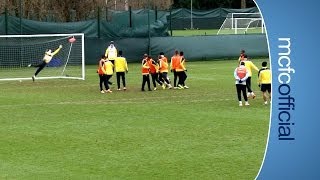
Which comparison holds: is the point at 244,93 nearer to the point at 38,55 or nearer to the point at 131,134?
the point at 131,134

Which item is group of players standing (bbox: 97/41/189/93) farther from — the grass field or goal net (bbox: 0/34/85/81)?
goal net (bbox: 0/34/85/81)

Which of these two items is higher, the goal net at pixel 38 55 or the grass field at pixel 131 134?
the goal net at pixel 38 55

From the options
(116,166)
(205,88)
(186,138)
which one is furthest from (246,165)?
(205,88)

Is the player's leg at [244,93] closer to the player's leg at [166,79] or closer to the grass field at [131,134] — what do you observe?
the grass field at [131,134]

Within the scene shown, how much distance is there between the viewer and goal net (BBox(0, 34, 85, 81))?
38.2 metres

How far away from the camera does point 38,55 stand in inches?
1559

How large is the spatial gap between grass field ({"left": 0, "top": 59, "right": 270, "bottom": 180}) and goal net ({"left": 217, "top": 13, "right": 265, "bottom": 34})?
24.5 meters

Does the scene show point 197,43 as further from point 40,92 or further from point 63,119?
point 63,119

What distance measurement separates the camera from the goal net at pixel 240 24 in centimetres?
5312

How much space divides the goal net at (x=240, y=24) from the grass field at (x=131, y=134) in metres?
24.5

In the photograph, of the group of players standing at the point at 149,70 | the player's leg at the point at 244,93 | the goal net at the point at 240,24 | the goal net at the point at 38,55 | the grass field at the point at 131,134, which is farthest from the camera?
the goal net at the point at 240,24

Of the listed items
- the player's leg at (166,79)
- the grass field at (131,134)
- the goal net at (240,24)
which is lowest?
the grass field at (131,134)

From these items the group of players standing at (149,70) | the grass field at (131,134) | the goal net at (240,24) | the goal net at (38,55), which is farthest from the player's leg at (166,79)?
the goal net at (240,24)

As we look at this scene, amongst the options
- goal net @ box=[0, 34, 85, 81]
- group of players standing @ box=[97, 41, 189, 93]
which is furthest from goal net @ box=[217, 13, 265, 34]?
group of players standing @ box=[97, 41, 189, 93]
